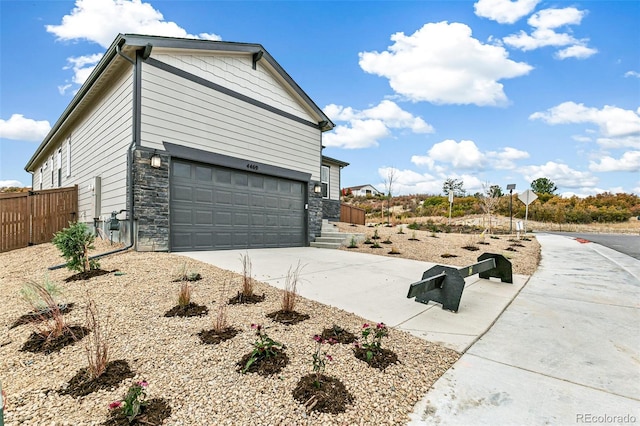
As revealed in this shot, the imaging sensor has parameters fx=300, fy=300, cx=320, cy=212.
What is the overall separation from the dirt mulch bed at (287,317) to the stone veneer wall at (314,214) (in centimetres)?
747

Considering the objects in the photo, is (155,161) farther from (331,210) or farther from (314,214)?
(331,210)

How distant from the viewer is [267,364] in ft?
7.61

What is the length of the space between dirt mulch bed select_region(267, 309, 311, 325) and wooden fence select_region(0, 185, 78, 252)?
30.6 feet

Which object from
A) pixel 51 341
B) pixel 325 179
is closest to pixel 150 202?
pixel 51 341

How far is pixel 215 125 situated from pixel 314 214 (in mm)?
4613

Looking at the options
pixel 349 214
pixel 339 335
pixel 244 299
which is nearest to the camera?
pixel 339 335

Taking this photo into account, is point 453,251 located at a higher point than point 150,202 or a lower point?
lower

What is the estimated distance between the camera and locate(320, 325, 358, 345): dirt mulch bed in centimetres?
279

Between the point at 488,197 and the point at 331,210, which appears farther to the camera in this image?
the point at 331,210

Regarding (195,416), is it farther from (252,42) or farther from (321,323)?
(252,42)

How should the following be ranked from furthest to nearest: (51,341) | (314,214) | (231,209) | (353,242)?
(314,214), (353,242), (231,209), (51,341)

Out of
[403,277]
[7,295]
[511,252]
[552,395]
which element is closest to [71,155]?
[7,295]

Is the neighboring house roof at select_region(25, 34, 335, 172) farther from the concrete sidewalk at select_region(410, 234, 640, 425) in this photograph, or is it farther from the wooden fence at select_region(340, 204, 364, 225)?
the concrete sidewalk at select_region(410, 234, 640, 425)

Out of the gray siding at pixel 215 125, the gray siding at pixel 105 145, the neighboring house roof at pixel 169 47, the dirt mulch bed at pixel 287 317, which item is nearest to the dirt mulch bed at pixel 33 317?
the dirt mulch bed at pixel 287 317
